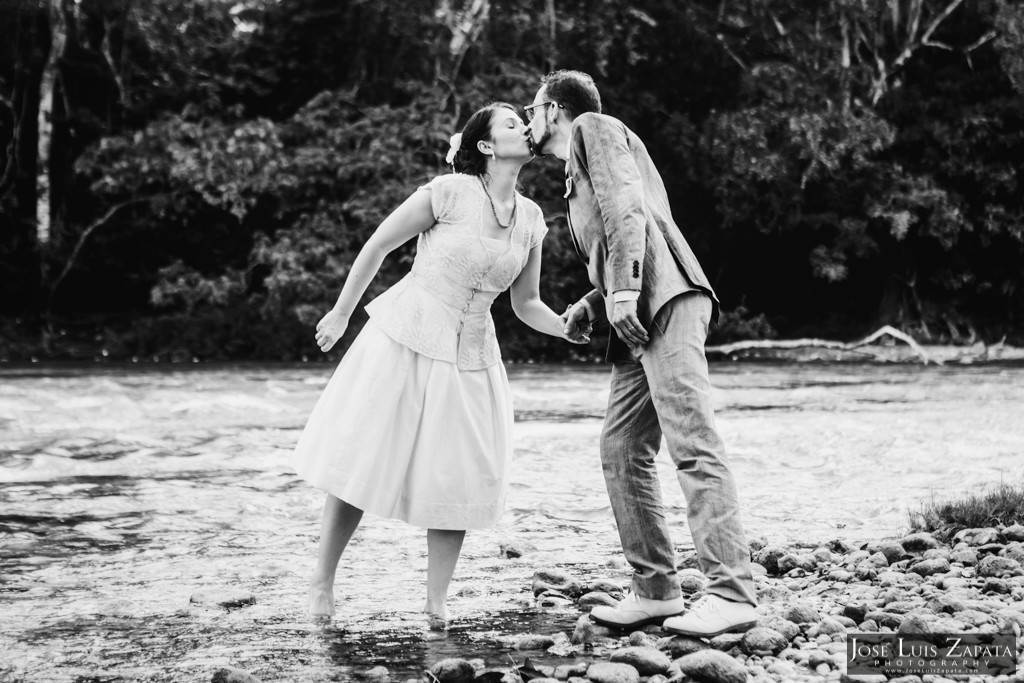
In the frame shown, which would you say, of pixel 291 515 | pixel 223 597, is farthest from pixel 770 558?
pixel 291 515

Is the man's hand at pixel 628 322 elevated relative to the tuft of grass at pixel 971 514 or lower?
elevated

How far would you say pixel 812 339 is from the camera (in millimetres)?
22781

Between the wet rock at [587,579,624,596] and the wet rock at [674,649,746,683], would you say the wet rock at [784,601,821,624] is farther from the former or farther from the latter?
the wet rock at [587,579,624,596]

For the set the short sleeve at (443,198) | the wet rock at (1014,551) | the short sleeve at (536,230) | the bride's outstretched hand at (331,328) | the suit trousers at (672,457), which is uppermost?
the short sleeve at (443,198)

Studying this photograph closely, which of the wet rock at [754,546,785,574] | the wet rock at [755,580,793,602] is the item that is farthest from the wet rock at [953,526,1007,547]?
the wet rock at [755,580,793,602]

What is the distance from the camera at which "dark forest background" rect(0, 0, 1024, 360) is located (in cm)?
1992

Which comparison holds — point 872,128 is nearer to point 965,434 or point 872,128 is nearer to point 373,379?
point 965,434

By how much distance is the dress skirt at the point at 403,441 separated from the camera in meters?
3.66

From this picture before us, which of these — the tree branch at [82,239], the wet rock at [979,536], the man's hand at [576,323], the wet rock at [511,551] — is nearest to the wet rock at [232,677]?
the man's hand at [576,323]

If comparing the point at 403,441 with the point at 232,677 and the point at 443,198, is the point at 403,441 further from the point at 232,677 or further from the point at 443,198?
the point at 232,677

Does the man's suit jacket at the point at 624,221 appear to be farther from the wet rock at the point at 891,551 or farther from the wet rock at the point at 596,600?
the wet rock at the point at 891,551

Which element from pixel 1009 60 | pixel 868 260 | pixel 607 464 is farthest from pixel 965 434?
pixel 868 260

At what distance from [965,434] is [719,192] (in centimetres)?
1264

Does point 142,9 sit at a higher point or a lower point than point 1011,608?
higher
